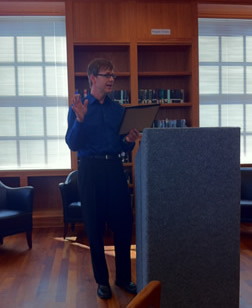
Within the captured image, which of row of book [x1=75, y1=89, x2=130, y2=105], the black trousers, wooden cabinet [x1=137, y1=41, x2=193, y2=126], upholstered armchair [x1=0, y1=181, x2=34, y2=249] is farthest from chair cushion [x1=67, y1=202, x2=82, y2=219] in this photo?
wooden cabinet [x1=137, y1=41, x2=193, y2=126]

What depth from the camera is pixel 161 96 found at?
481 cm

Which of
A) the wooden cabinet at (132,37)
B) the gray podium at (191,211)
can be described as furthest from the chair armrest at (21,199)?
the gray podium at (191,211)

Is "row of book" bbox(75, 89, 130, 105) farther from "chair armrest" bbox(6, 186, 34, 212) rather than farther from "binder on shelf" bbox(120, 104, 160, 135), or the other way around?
"binder on shelf" bbox(120, 104, 160, 135)

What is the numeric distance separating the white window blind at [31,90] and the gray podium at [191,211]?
3.75 metres

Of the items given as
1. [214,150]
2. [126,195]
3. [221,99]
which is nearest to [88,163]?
[126,195]

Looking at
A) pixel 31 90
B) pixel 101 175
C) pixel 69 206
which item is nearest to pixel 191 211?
pixel 101 175

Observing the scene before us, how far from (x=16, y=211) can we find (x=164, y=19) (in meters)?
3.10

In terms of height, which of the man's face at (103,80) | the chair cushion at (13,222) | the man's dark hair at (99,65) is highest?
the man's dark hair at (99,65)

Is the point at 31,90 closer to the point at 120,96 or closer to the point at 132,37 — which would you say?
the point at 120,96

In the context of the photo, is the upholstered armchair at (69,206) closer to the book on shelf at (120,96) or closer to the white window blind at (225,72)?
the book on shelf at (120,96)

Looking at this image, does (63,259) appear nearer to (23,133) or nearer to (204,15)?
(23,133)

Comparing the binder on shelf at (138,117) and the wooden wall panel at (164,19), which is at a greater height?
the wooden wall panel at (164,19)

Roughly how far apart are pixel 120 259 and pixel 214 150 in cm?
133

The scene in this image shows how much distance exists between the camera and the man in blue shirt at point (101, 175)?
94.4 inches
